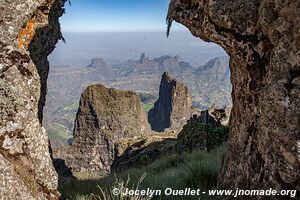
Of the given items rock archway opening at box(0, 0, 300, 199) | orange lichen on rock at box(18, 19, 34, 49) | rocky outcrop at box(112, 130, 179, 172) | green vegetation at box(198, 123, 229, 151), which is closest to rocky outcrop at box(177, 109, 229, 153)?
green vegetation at box(198, 123, 229, 151)

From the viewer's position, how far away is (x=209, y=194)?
7574 mm

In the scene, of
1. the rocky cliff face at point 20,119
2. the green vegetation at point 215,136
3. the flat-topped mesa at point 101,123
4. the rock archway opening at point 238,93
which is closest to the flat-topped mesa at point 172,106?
the flat-topped mesa at point 101,123

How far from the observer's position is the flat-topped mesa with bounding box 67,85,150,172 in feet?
288

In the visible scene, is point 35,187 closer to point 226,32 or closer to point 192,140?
point 226,32

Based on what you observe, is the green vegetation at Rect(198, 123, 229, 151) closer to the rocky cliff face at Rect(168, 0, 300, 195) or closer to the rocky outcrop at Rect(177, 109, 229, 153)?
the rocky outcrop at Rect(177, 109, 229, 153)

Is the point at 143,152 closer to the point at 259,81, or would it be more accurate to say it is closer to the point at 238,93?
the point at 238,93

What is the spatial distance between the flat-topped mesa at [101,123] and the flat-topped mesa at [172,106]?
60.2 feet

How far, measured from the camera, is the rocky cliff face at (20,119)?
21.6 ft

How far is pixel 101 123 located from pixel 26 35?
290 ft

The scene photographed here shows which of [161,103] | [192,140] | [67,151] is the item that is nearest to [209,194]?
[192,140]

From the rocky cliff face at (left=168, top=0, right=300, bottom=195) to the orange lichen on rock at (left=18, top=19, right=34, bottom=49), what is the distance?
3130 mm

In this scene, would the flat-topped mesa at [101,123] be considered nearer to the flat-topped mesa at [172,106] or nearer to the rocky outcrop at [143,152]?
the flat-topped mesa at [172,106]

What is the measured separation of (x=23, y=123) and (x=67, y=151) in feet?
264

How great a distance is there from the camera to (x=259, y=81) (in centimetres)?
675
